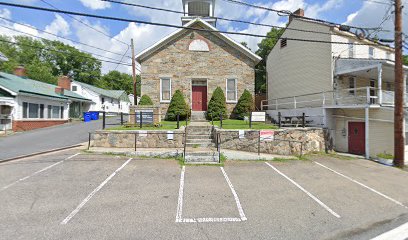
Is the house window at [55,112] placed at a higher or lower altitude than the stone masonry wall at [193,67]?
lower

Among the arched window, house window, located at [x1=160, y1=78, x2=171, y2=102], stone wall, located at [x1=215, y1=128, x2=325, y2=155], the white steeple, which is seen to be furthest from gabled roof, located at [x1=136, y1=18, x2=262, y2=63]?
stone wall, located at [x1=215, y1=128, x2=325, y2=155]

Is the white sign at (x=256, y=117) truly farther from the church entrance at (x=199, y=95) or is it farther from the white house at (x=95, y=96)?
the white house at (x=95, y=96)

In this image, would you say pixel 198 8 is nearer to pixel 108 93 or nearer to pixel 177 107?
pixel 177 107

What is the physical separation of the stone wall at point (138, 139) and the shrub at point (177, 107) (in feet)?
17.8

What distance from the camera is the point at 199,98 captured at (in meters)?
18.6

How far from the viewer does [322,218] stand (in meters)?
4.93

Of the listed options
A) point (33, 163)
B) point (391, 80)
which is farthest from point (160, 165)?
point (391, 80)

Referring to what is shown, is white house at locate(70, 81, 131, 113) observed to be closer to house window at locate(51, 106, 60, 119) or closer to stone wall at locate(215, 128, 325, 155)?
house window at locate(51, 106, 60, 119)

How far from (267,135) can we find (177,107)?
7.76 m

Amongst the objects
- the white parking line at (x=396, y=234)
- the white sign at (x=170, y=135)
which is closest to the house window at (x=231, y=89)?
the white sign at (x=170, y=135)

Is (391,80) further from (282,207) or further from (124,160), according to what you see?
(124,160)

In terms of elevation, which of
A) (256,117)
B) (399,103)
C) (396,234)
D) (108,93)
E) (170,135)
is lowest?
(396,234)

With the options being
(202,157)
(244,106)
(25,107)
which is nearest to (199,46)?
(244,106)

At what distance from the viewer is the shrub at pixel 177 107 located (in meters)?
16.8
